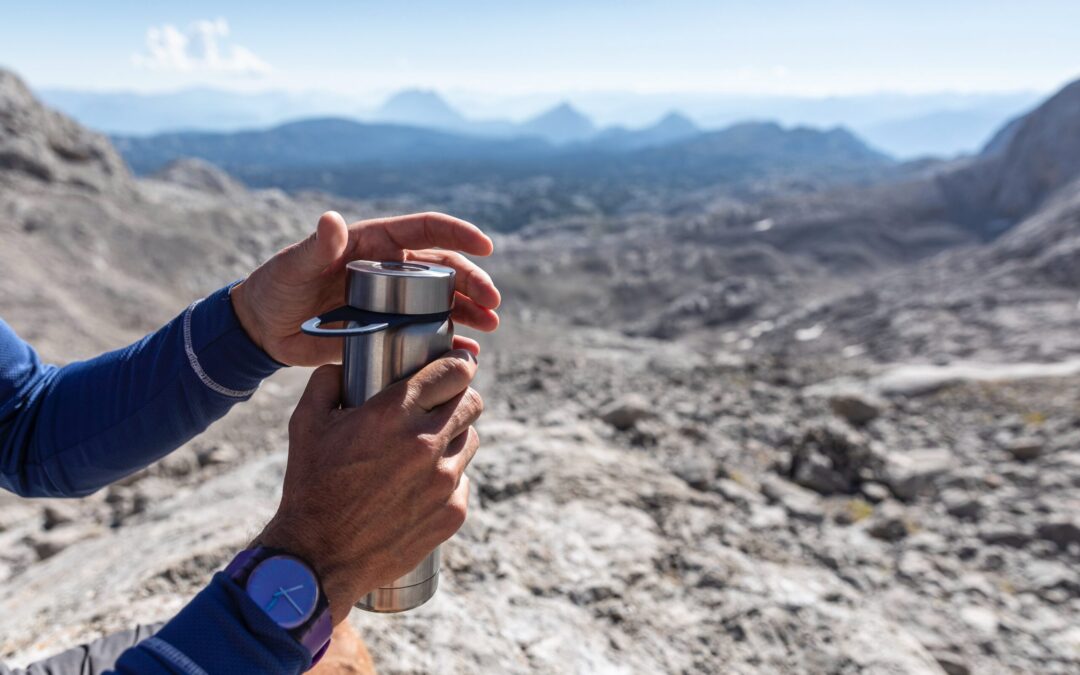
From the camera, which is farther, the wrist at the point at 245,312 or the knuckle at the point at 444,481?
the wrist at the point at 245,312

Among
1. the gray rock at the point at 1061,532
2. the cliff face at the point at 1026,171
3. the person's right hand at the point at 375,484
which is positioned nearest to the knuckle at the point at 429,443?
the person's right hand at the point at 375,484

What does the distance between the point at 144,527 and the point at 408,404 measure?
5593 millimetres

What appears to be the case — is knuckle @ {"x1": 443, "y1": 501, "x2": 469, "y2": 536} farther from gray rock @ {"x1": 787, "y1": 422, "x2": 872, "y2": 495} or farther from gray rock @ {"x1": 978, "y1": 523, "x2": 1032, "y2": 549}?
gray rock @ {"x1": 978, "y1": 523, "x2": 1032, "y2": 549}

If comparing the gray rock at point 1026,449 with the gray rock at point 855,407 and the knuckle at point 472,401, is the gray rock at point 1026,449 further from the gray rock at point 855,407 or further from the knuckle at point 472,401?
the knuckle at point 472,401

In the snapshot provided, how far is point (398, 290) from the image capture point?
6.54 feet

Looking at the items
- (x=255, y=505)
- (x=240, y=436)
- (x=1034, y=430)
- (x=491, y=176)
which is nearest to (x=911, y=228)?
(x=1034, y=430)

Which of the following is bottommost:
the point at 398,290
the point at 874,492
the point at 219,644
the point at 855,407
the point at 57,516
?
the point at 57,516

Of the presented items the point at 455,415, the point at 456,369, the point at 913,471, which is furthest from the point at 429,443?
the point at 913,471

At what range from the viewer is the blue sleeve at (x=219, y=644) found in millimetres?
1592

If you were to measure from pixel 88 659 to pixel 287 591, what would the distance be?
1357 millimetres

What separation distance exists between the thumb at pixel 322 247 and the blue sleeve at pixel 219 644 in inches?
42.0

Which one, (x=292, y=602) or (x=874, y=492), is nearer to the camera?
(x=292, y=602)

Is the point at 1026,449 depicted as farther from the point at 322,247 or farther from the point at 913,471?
the point at 322,247

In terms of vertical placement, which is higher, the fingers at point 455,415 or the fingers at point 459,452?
the fingers at point 455,415
